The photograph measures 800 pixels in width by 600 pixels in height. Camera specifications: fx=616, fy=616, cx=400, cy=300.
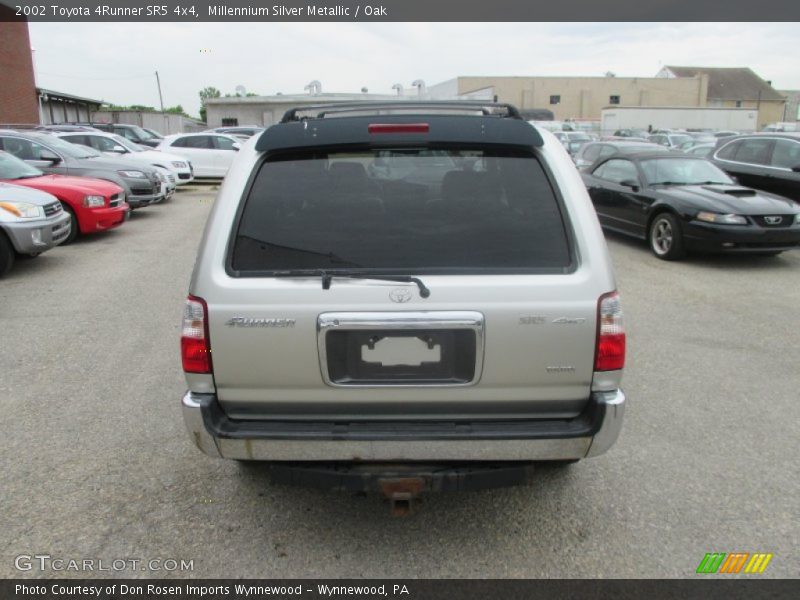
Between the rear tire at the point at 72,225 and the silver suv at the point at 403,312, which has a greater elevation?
the silver suv at the point at 403,312

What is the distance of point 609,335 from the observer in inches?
97.8

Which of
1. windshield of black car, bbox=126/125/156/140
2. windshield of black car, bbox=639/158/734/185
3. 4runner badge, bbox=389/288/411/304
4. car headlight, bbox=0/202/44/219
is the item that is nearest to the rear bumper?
4runner badge, bbox=389/288/411/304

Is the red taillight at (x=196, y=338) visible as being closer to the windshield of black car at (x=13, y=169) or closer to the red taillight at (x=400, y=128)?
the red taillight at (x=400, y=128)

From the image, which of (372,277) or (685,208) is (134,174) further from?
(372,277)

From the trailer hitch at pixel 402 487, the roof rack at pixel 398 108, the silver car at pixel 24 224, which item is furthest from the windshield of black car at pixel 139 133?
the trailer hitch at pixel 402 487

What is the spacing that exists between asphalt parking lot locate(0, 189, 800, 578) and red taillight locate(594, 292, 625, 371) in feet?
3.08

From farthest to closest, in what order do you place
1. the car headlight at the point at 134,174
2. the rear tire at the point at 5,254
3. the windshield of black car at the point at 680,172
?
the car headlight at the point at 134,174
the windshield of black car at the point at 680,172
the rear tire at the point at 5,254

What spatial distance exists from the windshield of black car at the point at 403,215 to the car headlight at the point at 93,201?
8544mm

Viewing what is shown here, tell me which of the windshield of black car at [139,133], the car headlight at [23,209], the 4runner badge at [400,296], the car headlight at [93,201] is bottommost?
the car headlight at [93,201]

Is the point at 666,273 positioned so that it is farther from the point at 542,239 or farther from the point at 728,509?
the point at 542,239

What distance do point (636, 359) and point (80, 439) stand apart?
4.20 meters

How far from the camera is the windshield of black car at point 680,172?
9445 millimetres

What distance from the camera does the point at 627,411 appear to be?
13.8 ft
